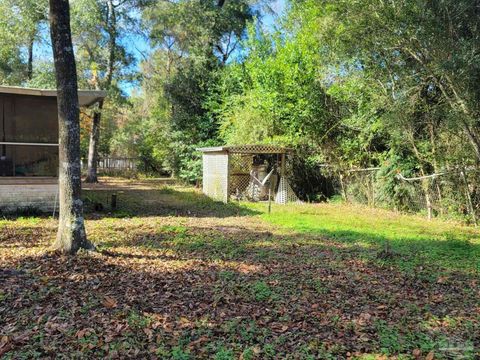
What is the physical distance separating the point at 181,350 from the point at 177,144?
16.6 meters

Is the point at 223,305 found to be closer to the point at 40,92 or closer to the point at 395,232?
the point at 395,232

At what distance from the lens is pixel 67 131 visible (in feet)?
17.5

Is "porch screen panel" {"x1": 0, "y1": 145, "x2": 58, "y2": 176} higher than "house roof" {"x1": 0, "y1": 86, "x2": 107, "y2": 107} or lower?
lower

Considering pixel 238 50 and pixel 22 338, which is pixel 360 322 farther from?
pixel 238 50

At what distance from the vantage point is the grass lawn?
3.15 metres

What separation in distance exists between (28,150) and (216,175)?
6.46 m

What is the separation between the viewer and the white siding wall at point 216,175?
13.3 meters

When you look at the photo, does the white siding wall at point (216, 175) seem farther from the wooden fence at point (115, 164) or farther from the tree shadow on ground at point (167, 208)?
the wooden fence at point (115, 164)

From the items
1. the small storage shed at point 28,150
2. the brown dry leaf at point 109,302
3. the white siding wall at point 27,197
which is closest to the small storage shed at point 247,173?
the small storage shed at point 28,150

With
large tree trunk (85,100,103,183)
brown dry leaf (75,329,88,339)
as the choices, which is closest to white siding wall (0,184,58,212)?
brown dry leaf (75,329,88,339)

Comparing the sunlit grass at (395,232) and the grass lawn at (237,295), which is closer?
the grass lawn at (237,295)

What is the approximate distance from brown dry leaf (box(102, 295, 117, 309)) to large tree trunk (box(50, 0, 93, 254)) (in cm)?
→ 166

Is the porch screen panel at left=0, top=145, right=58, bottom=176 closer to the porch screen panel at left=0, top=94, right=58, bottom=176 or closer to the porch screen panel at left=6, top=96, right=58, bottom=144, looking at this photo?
the porch screen panel at left=0, top=94, right=58, bottom=176

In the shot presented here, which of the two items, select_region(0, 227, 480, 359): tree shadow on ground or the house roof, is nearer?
select_region(0, 227, 480, 359): tree shadow on ground
